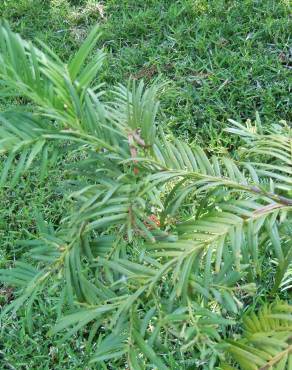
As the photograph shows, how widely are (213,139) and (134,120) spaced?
161cm

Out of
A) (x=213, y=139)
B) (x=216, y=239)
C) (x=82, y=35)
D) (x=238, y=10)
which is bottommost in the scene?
(x=213, y=139)

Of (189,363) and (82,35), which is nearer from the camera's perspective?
(189,363)

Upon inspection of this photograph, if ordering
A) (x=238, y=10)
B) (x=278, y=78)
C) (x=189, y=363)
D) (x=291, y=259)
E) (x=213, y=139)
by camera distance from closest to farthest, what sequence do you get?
(x=291, y=259)
(x=189, y=363)
(x=213, y=139)
(x=278, y=78)
(x=238, y=10)

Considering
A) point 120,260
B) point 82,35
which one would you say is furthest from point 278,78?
point 120,260

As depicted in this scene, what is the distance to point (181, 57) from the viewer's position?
2.75 metres

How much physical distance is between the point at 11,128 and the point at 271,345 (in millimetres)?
445

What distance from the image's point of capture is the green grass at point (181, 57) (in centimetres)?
238

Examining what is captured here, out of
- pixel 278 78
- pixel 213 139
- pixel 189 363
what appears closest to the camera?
pixel 189 363

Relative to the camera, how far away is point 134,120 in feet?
2.68

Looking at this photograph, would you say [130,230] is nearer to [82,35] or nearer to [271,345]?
[271,345]

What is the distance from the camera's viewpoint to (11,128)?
2.42 ft

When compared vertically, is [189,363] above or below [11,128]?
below

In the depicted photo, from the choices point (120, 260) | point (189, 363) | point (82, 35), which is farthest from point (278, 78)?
point (120, 260)

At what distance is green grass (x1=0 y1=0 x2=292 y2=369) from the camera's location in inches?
93.6
